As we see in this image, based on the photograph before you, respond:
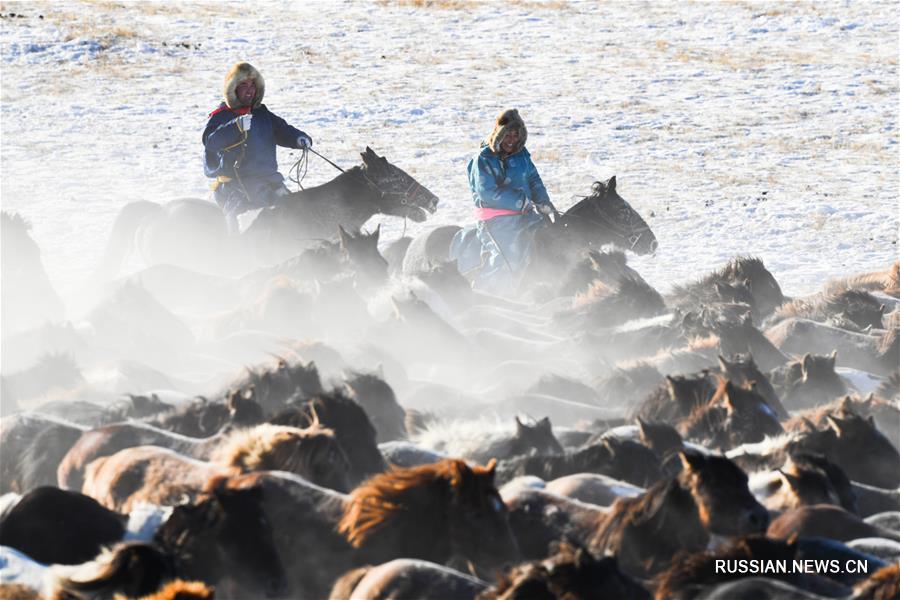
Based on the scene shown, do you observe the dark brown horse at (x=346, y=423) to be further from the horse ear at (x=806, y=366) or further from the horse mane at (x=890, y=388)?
the horse mane at (x=890, y=388)

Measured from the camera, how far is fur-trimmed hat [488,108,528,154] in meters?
12.4

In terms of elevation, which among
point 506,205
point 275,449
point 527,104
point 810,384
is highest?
point 275,449

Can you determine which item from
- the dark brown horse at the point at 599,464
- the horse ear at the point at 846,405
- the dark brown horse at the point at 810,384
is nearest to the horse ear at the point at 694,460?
the dark brown horse at the point at 599,464

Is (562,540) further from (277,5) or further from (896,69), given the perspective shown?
(277,5)

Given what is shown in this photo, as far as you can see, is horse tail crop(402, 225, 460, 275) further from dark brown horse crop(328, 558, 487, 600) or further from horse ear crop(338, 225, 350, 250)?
dark brown horse crop(328, 558, 487, 600)

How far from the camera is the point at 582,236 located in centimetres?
1300

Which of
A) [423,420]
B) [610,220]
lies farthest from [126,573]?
[610,220]

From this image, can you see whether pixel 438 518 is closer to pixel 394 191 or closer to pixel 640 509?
pixel 640 509

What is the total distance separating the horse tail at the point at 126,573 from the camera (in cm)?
427

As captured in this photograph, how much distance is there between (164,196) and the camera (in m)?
20.7

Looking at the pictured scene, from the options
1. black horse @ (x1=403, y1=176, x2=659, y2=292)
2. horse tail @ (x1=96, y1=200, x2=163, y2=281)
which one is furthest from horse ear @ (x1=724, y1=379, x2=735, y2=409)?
horse tail @ (x1=96, y1=200, x2=163, y2=281)

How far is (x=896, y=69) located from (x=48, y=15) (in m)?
17.2

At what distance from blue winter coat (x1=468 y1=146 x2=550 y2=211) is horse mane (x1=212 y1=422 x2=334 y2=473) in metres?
7.11

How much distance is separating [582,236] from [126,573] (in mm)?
9106
